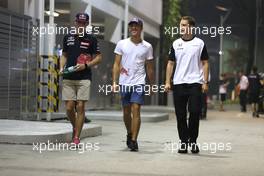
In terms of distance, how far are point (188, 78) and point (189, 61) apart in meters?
0.26

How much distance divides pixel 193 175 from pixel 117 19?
18.5 metres

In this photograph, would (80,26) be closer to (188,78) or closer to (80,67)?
(80,67)

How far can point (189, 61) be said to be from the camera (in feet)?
31.8

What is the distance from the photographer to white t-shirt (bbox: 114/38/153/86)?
10.0 meters

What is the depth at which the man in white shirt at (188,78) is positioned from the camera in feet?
31.7

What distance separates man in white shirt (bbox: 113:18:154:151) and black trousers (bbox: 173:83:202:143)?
0.60m

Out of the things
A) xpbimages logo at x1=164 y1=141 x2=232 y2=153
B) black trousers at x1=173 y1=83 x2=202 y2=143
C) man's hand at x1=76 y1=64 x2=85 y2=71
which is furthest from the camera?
xpbimages logo at x1=164 y1=141 x2=232 y2=153

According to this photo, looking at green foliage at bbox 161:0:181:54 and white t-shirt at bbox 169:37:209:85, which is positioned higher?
green foliage at bbox 161:0:181:54

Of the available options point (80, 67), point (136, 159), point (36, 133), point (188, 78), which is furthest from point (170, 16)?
point (136, 159)

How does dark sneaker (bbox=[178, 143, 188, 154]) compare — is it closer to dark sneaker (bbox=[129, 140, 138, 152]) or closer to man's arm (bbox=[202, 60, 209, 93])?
dark sneaker (bbox=[129, 140, 138, 152])

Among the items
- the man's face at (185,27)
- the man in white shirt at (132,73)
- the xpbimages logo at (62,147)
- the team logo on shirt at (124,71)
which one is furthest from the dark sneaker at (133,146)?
the man's face at (185,27)

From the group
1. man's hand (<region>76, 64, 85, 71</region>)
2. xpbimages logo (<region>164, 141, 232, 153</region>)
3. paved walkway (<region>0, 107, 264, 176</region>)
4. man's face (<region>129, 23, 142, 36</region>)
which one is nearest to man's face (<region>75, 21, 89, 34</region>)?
man's hand (<region>76, 64, 85, 71</region>)

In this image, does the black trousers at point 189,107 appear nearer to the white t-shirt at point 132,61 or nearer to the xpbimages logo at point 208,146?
the xpbimages logo at point 208,146

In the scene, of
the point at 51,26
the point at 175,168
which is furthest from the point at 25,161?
the point at 51,26
